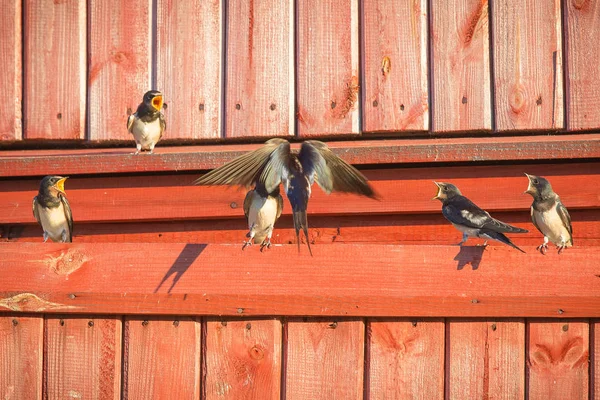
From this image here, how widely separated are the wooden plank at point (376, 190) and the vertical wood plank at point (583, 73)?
1.01ft

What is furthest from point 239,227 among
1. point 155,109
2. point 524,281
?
point 524,281

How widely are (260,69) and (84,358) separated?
167 cm

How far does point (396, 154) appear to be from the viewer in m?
4.19

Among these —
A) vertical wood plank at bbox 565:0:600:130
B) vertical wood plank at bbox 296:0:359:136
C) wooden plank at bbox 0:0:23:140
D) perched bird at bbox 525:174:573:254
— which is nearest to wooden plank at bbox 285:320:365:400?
perched bird at bbox 525:174:573:254

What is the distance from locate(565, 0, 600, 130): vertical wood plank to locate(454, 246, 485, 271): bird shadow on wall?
1.04m

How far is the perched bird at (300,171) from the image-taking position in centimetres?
387

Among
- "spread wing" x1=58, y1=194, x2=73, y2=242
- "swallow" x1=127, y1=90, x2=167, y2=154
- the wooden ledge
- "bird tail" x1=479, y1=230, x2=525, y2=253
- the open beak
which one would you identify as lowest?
"bird tail" x1=479, y1=230, x2=525, y2=253

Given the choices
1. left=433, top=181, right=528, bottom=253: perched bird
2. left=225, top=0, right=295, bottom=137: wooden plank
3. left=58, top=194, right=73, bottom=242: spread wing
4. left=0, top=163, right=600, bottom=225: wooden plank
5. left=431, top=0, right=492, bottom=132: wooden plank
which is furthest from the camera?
left=225, top=0, right=295, bottom=137: wooden plank

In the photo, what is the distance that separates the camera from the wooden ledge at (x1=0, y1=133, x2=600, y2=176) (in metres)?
4.10

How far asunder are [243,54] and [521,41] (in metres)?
1.39

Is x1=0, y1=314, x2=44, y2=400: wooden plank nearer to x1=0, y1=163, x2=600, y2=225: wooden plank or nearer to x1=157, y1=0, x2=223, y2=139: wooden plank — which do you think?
x1=0, y1=163, x2=600, y2=225: wooden plank

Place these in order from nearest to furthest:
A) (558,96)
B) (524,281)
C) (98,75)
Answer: (524,281) → (558,96) → (98,75)

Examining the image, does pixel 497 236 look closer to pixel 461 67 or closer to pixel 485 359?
pixel 485 359

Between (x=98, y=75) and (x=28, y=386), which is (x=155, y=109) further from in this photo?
(x=28, y=386)
